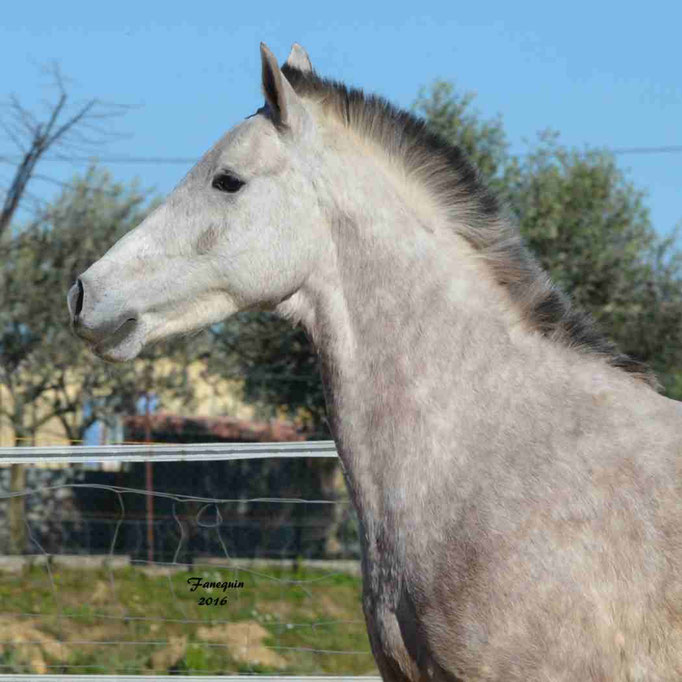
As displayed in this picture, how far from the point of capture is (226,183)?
3.22m

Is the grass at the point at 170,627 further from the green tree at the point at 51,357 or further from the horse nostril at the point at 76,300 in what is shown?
the green tree at the point at 51,357

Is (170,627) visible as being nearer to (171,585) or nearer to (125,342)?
(171,585)

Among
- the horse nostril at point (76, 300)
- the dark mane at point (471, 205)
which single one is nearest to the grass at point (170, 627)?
the horse nostril at point (76, 300)

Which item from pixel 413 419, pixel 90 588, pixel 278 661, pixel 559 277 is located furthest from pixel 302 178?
pixel 559 277

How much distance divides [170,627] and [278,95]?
224 inches

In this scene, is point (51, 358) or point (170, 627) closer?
point (170, 627)

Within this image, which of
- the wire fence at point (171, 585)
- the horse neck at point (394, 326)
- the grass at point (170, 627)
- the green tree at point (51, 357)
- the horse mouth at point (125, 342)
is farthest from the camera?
the green tree at point (51, 357)

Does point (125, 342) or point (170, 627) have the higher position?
point (125, 342)

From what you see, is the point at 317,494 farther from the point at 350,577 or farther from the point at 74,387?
the point at 350,577

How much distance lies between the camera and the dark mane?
311 cm

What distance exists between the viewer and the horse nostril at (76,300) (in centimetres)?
312

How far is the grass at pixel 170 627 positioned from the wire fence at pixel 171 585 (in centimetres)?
2

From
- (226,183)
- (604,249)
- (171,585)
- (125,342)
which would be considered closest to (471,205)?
(226,183)

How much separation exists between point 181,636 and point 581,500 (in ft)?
16.5
